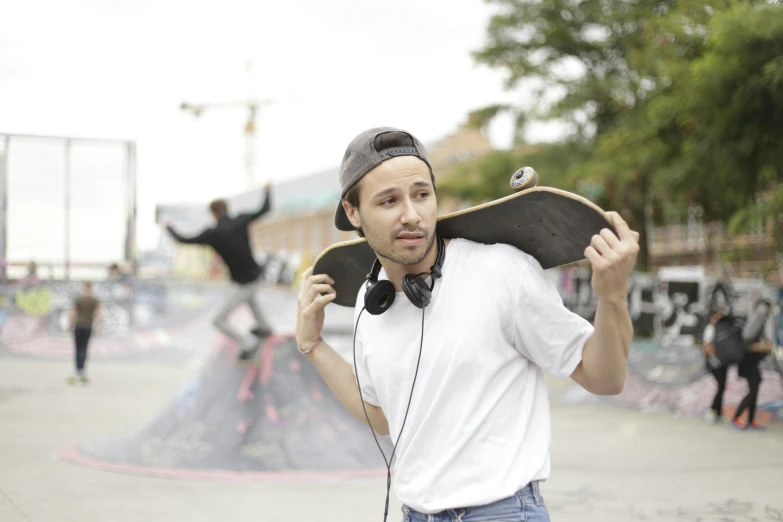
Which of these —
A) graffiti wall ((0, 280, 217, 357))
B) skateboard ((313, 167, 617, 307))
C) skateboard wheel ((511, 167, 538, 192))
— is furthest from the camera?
graffiti wall ((0, 280, 217, 357))

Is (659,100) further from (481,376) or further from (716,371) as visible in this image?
(481,376)

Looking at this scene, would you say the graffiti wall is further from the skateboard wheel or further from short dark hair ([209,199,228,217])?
the skateboard wheel

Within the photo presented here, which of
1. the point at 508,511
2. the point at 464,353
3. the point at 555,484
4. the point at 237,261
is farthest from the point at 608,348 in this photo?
the point at 237,261

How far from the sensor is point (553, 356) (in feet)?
6.42

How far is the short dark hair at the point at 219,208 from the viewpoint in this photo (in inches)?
347

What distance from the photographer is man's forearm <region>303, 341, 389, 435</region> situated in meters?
2.41

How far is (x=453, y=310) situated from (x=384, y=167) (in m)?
0.40

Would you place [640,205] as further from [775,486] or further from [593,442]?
[775,486]

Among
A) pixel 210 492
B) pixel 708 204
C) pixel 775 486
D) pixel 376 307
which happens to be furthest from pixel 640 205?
pixel 376 307

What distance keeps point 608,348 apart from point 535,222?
0.37m

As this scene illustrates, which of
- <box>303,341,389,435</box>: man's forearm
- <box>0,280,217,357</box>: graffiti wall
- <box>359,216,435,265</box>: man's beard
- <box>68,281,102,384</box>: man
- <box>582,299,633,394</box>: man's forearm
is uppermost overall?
<box>359,216,435,265</box>: man's beard

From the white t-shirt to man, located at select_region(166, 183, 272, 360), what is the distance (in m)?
6.62

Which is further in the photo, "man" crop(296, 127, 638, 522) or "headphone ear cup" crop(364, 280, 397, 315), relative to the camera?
"headphone ear cup" crop(364, 280, 397, 315)

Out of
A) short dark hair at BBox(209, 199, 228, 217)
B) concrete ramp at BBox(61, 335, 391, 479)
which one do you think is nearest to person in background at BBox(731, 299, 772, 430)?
concrete ramp at BBox(61, 335, 391, 479)
